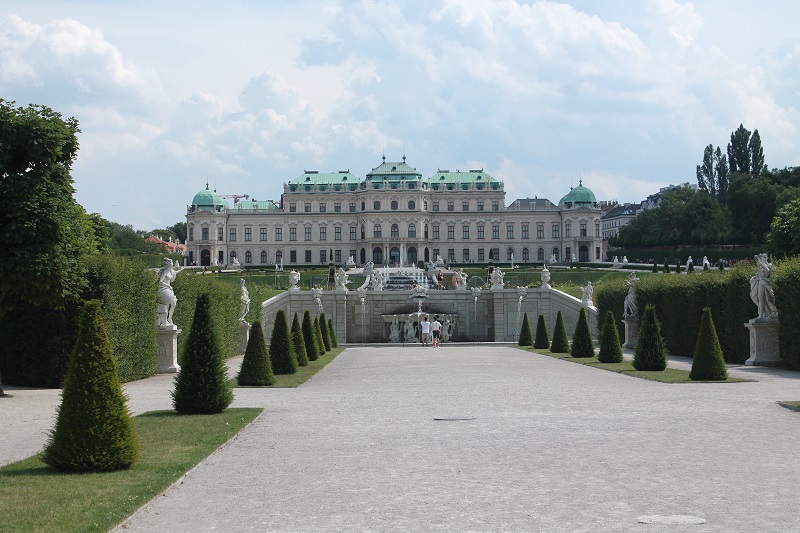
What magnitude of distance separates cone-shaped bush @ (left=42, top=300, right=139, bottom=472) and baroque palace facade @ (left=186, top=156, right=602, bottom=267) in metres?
104

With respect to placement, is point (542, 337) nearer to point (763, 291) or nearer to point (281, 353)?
point (763, 291)

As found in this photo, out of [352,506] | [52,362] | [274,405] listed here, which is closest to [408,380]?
[274,405]

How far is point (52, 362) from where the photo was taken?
1659 cm

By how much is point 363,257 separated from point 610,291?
81.0 m

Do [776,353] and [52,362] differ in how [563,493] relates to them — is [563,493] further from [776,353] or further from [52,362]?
[776,353]

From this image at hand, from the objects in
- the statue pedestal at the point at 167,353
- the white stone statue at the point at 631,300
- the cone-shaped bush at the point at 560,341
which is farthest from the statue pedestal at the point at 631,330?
the statue pedestal at the point at 167,353

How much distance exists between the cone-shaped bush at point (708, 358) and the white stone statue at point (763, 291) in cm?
416

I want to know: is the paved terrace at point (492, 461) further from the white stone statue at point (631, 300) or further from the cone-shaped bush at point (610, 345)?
the white stone statue at point (631, 300)

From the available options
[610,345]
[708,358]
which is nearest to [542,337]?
[610,345]

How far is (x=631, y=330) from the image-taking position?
93.0 feet

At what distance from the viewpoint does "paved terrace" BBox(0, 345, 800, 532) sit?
6254 mm

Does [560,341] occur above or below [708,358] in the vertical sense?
above

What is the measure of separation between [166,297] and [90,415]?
41.5 ft

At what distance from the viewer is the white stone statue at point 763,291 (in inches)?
776
